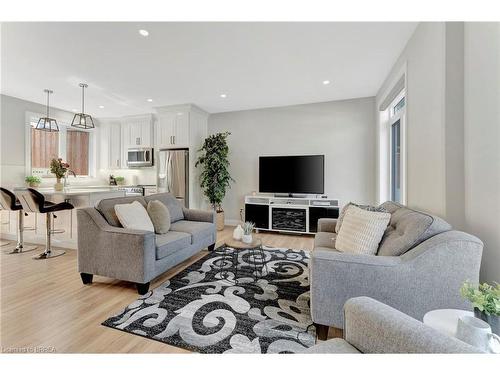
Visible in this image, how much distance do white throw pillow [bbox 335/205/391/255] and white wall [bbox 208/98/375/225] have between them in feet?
8.45

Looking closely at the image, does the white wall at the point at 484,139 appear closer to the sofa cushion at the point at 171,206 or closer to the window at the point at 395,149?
the window at the point at 395,149

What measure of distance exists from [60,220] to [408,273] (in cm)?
436

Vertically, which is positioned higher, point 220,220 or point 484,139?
point 484,139

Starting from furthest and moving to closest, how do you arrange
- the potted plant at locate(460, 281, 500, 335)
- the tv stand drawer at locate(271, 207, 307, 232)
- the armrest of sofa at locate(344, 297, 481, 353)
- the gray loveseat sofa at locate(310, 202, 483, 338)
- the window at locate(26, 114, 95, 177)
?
the window at locate(26, 114, 95, 177)
the tv stand drawer at locate(271, 207, 307, 232)
the gray loveseat sofa at locate(310, 202, 483, 338)
the potted plant at locate(460, 281, 500, 335)
the armrest of sofa at locate(344, 297, 481, 353)

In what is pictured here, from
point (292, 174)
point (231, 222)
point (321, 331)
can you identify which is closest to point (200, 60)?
point (292, 174)

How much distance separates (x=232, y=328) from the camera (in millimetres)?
1623

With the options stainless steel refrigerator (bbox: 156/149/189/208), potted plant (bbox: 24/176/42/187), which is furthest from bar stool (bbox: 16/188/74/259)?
stainless steel refrigerator (bbox: 156/149/189/208)

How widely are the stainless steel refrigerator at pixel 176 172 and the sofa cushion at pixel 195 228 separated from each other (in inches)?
61.9

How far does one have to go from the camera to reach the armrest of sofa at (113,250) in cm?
206

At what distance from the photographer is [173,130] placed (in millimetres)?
4789

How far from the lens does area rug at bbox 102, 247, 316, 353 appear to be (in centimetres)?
150

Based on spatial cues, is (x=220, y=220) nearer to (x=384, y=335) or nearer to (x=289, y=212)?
(x=289, y=212)

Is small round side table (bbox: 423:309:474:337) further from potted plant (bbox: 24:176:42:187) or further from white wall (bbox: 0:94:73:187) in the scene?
potted plant (bbox: 24:176:42:187)

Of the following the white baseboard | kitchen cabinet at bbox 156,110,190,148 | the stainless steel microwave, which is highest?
kitchen cabinet at bbox 156,110,190,148
